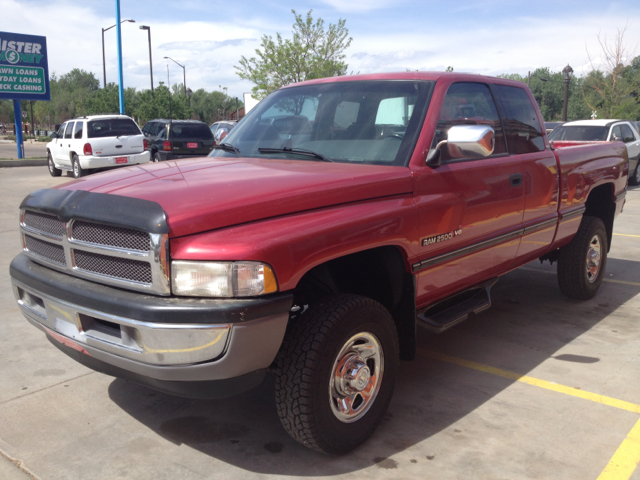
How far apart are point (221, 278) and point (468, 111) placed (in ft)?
7.58

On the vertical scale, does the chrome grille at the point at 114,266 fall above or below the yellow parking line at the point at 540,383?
above

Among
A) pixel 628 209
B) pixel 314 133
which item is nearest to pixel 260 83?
pixel 628 209

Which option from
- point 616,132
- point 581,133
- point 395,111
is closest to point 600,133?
point 581,133

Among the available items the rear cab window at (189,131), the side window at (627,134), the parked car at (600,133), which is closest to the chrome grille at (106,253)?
the parked car at (600,133)

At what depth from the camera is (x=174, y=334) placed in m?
2.44

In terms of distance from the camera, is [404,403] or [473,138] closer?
[473,138]

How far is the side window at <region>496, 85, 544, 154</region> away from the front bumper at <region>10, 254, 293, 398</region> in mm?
2613

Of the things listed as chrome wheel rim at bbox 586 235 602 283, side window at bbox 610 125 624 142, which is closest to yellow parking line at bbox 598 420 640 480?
chrome wheel rim at bbox 586 235 602 283

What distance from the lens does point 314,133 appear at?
377 cm

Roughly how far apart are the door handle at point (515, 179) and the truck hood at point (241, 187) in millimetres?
1150

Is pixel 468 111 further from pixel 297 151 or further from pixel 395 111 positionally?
pixel 297 151

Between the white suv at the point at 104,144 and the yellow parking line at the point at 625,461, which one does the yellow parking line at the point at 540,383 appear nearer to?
the yellow parking line at the point at 625,461

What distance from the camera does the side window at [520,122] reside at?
437 cm

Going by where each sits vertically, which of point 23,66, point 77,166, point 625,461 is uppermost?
point 23,66
